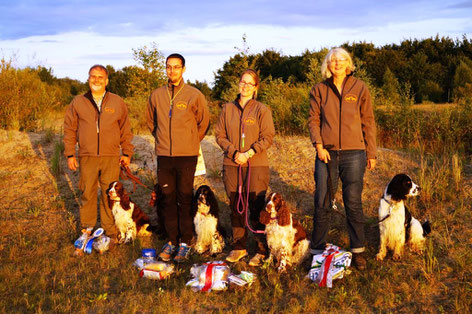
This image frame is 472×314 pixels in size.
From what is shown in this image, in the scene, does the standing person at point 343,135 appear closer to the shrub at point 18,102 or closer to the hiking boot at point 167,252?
the hiking boot at point 167,252

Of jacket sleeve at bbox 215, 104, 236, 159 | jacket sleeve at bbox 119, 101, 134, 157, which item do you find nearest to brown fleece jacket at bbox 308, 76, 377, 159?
jacket sleeve at bbox 215, 104, 236, 159

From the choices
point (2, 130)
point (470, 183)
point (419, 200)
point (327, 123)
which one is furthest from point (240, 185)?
point (2, 130)

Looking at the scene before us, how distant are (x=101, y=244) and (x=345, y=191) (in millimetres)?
3343

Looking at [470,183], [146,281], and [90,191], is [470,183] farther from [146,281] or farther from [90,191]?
[90,191]

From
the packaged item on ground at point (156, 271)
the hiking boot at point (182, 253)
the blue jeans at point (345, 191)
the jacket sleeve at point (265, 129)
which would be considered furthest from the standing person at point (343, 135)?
the packaged item on ground at point (156, 271)

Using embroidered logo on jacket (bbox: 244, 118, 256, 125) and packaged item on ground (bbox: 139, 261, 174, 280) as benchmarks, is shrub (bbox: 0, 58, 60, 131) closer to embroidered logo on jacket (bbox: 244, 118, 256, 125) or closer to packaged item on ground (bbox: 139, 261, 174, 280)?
packaged item on ground (bbox: 139, 261, 174, 280)

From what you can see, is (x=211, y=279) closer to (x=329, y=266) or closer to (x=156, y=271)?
(x=156, y=271)

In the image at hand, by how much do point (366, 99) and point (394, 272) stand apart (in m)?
1.96

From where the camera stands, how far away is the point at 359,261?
15.2 feet

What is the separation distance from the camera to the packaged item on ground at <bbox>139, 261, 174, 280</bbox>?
15.2 ft

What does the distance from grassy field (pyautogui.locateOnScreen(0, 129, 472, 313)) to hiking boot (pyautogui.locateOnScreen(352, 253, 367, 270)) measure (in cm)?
10

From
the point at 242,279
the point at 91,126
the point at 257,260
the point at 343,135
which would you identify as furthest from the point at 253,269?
the point at 91,126

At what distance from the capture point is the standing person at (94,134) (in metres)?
5.29

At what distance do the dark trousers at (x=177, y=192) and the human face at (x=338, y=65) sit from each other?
6.73 ft
